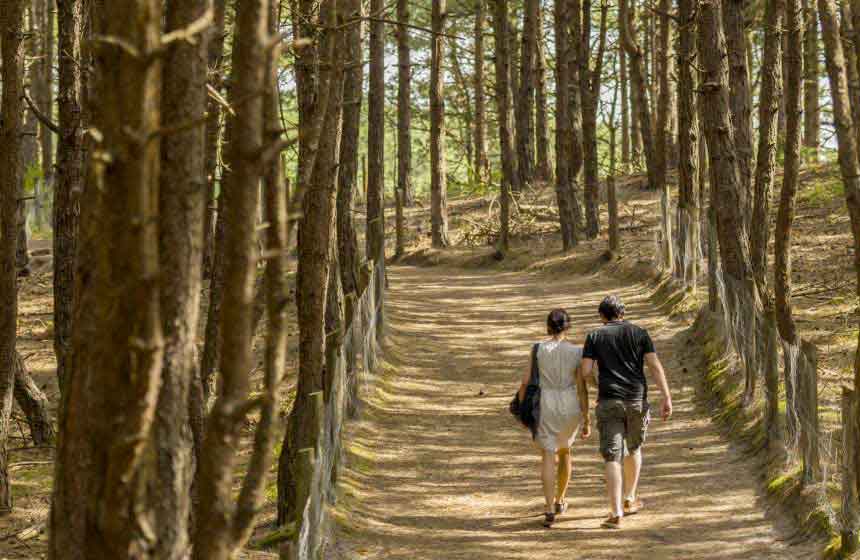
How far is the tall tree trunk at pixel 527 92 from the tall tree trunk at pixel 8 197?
1801cm

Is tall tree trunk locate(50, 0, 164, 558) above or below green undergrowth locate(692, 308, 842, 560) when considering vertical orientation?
above

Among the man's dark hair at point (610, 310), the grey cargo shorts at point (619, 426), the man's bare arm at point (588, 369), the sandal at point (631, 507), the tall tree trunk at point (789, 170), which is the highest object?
the tall tree trunk at point (789, 170)

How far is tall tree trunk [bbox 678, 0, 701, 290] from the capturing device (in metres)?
16.3

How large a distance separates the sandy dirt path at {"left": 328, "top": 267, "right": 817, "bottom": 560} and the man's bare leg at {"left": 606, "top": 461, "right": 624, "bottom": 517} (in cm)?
19

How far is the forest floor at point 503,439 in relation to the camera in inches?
348

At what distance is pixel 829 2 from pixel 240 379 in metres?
9.62

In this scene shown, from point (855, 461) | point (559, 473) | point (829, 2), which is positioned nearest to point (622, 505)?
point (559, 473)

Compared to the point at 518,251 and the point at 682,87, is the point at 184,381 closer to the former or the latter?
the point at 682,87

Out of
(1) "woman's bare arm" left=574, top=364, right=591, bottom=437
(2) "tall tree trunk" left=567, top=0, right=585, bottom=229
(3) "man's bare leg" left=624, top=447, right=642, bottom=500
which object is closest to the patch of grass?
(2) "tall tree trunk" left=567, top=0, right=585, bottom=229

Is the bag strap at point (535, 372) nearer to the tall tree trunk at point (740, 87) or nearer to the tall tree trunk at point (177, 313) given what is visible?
the tall tree trunk at point (740, 87)

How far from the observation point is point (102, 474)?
3529mm

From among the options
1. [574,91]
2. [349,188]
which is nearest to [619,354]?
[349,188]

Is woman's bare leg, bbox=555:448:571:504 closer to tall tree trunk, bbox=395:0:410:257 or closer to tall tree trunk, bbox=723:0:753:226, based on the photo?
tall tree trunk, bbox=723:0:753:226

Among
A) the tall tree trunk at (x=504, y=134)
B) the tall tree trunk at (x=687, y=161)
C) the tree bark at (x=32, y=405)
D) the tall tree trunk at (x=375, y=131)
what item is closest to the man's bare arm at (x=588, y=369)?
the tree bark at (x=32, y=405)
